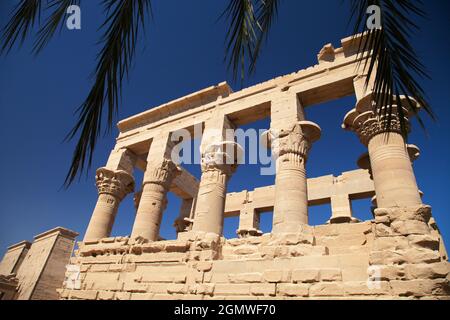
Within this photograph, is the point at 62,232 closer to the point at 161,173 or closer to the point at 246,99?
the point at 161,173

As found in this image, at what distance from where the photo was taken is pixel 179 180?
15.5 m

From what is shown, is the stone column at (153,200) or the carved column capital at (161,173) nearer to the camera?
the stone column at (153,200)

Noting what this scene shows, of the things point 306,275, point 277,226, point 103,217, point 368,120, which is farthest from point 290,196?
point 103,217

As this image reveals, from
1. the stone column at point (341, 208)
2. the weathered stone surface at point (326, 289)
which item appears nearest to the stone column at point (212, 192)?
the weathered stone surface at point (326, 289)

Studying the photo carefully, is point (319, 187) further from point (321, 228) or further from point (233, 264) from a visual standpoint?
point (233, 264)

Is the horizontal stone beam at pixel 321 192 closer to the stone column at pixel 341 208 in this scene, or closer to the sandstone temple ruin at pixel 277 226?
the stone column at pixel 341 208

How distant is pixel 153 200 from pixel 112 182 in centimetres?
258

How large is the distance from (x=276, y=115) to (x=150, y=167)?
212 inches

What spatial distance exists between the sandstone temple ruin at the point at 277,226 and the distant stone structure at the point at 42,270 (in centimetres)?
956

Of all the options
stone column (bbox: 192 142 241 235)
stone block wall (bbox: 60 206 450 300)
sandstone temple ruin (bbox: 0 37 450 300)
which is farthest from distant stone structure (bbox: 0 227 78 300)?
stone column (bbox: 192 142 241 235)

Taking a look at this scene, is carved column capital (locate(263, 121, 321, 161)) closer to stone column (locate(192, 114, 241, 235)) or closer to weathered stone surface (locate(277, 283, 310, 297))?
stone column (locate(192, 114, 241, 235))

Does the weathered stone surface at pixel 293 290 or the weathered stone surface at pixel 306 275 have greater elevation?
the weathered stone surface at pixel 306 275

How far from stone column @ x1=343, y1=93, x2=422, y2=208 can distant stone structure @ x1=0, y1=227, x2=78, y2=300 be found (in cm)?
1906

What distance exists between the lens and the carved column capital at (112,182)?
1173cm
